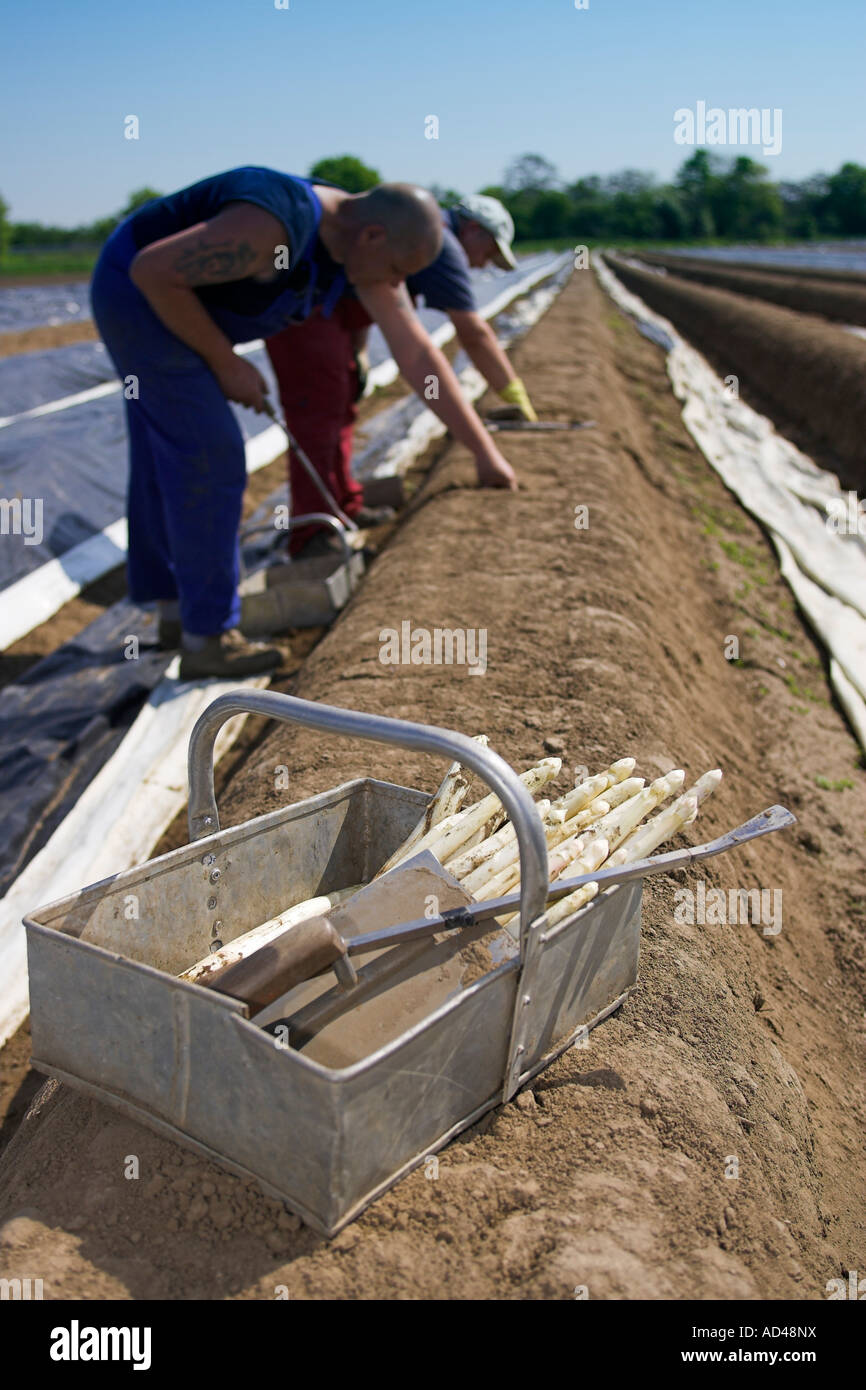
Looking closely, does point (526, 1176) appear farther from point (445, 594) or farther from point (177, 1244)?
point (445, 594)

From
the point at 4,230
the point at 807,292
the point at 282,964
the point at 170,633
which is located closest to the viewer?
the point at 282,964

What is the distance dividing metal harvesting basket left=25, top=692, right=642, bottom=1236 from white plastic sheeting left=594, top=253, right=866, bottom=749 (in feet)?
9.81


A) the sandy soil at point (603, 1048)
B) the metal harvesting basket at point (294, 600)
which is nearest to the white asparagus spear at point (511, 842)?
the sandy soil at point (603, 1048)

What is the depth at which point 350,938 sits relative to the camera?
1597 millimetres

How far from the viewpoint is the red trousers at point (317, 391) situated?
4844 millimetres

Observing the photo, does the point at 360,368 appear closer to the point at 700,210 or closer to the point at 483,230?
the point at 483,230

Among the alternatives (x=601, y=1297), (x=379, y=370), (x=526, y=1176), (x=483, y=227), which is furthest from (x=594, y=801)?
(x=379, y=370)

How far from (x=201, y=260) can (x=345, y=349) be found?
1.83m

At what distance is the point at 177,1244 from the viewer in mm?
1446

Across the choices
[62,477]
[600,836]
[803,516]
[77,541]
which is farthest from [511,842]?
[803,516]

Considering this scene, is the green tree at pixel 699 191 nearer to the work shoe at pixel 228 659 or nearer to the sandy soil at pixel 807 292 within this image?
the sandy soil at pixel 807 292

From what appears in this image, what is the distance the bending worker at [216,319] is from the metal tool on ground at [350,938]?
239cm

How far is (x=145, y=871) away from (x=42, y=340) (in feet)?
47.8

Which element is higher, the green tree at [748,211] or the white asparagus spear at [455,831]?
the green tree at [748,211]
